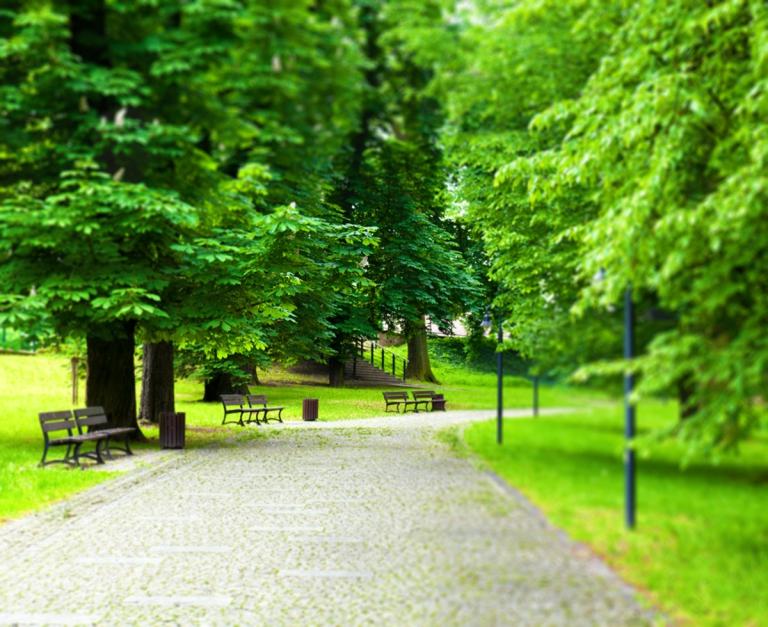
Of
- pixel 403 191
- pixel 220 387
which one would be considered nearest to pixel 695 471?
pixel 403 191

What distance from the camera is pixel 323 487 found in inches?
330

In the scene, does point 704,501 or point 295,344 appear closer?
point 704,501

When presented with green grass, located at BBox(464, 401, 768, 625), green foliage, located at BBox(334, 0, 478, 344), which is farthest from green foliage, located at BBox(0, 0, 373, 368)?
green grass, located at BBox(464, 401, 768, 625)

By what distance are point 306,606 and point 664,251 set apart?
2.89 meters

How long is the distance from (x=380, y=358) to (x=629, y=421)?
6271mm

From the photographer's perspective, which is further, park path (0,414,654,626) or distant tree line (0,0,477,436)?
distant tree line (0,0,477,436)

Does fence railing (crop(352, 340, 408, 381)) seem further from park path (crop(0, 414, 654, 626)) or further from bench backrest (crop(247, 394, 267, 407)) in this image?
bench backrest (crop(247, 394, 267, 407))

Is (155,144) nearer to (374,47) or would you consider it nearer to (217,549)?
(374,47)

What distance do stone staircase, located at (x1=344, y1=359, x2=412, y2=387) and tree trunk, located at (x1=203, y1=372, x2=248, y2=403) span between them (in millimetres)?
5994

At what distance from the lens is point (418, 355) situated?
30.3ft

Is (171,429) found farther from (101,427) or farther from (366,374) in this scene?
(366,374)

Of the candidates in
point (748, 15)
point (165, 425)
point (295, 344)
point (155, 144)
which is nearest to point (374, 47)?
point (155, 144)

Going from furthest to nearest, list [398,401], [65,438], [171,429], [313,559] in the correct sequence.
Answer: [171,429], [398,401], [65,438], [313,559]

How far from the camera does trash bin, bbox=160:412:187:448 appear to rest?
1141 centimetres
